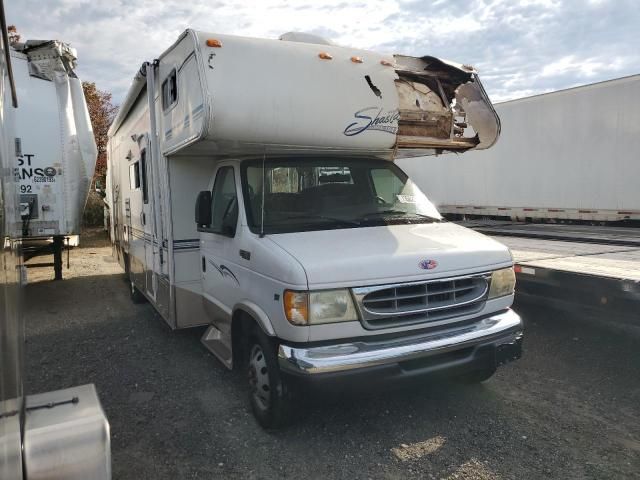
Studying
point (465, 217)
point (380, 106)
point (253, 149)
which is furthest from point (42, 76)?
point (465, 217)

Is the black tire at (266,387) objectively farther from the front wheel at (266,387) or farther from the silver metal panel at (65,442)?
the silver metal panel at (65,442)

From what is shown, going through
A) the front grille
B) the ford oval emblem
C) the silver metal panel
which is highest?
the ford oval emblem

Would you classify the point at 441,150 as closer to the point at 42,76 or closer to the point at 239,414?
the point at 239,414

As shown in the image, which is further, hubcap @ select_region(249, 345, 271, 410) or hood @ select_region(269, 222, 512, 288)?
hubcap @ select_region(249, 345, 271, 410)

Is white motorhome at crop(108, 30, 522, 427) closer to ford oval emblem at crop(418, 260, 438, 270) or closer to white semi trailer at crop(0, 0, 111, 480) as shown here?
ford oval emblem at crop(418, 260, 438, 270)

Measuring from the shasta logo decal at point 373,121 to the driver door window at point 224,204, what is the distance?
1.10 metres

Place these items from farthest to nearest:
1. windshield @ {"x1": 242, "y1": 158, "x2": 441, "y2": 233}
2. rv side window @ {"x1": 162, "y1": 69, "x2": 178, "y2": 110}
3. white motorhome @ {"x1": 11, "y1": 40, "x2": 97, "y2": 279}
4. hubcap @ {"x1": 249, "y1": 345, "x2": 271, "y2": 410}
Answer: white motorhome @ {"x1": 11, "y1": 40, "x2": 97, "y2": 279} < rv side window @ {"x1": 162, "y1": 69, "x2": 178, "y2": 110} < windshield @ {"x1": 242, "y1": 158, "x2": 441, "y2": 233} < hubcap @ {"x1": 249, "y1": 345, "x2": 271, "y2": 410}

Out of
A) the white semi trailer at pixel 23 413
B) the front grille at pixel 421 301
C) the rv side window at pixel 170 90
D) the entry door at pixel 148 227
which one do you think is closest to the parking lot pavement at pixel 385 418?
the front grille at pixel 421 301

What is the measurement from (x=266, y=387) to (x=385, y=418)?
100 cm

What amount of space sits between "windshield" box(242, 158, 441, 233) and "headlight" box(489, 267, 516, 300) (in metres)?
0.79

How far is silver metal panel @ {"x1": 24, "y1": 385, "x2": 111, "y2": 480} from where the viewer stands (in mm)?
2205

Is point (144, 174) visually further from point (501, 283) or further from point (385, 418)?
point (501, 283)

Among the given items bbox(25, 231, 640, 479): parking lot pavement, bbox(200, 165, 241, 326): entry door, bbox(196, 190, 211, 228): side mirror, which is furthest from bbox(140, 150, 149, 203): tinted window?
bbox(196, 190, 211, 228): side mirror

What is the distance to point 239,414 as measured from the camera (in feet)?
13.5
